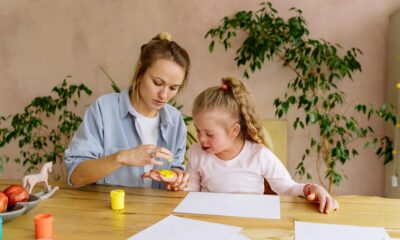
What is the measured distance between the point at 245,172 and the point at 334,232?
2.33 feet

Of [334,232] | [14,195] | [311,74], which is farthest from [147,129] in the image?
[311,74]

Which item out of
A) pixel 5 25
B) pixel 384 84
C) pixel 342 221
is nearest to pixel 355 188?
pixel 384 84

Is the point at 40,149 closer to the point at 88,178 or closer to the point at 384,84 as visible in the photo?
the point at 88,178

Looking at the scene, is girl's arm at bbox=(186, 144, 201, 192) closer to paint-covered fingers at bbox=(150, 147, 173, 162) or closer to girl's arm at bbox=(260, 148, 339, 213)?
girl's arm at bbox=(260, 148, 339, 213)

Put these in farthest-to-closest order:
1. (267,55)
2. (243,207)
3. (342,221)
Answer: (267,55), (243,207), (342,221)

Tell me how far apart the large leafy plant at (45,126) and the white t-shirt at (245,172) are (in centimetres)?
181

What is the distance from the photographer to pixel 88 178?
1.53 metres

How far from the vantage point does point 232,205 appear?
133cm

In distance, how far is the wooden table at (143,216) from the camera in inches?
42.9

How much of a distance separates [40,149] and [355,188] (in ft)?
9.32

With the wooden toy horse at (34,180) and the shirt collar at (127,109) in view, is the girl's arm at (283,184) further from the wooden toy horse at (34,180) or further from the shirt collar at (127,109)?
the wooden toy horse at (34,180)

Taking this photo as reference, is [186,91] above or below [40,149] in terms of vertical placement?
above

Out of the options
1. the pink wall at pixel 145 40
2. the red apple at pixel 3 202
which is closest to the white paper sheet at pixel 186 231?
the red apple at pixel 3 202

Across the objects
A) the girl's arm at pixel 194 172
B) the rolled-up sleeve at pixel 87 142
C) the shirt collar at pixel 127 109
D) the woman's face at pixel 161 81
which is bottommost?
the girl's arm at pixel 194 172
